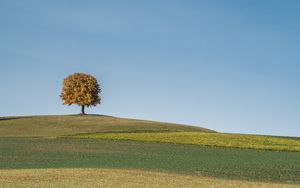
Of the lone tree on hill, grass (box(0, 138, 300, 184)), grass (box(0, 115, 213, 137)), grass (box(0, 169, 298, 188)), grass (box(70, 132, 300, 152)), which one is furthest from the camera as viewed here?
the lone tree on hill

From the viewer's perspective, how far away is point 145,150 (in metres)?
57.1

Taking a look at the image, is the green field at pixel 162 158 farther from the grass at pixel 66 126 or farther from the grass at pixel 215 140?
the grass at pixel 66 126

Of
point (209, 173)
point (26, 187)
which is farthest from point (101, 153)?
point (26, 187)

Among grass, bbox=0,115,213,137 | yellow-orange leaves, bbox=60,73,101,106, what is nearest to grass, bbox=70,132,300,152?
grass, bbox=0,115,213,137

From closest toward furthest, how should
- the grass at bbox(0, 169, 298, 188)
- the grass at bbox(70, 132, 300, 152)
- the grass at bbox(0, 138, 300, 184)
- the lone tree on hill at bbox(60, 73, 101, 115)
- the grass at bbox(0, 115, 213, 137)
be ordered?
the grass at bbox(0, 169, 298, 188) → the grass at bbox(0, 138, 300, 184) → the grass at bbox(70, 132, 300, 152) → the grass at bbox(0, 115, 213, 137) → the lone tree on hill at bbox(60, 73, 101, 115)

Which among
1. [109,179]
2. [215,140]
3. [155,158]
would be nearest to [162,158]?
[155,158]

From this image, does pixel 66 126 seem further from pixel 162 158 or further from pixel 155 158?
pixel 162 158

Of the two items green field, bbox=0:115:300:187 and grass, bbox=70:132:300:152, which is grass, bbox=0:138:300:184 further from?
grass, bbox=70:132:300:152

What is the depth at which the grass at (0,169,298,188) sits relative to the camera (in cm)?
3189

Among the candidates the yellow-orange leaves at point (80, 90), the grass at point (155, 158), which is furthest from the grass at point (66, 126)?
the grass at point (155, 158)

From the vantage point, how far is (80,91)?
351 ft

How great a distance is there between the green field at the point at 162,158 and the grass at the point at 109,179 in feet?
0.19

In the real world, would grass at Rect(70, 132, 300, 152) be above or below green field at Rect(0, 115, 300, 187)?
above

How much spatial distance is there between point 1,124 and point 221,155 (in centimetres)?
5057
